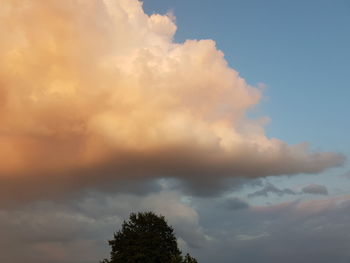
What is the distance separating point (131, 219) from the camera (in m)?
90.4

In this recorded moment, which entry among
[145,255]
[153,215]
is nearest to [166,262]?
[145,255]

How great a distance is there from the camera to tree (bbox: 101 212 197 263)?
8512cm

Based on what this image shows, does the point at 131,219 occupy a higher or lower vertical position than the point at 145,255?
higher

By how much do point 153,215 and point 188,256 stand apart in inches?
474

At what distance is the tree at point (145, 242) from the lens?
85.1 metres

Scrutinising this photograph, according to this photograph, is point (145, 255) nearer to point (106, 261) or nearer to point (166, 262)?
point (166, 262)

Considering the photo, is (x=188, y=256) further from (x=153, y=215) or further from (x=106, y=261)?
(x=106, y=261)

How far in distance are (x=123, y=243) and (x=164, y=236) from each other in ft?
25.3

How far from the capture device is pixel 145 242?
283ft

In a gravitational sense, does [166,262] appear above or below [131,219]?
below

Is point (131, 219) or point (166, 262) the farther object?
point (131, 219)

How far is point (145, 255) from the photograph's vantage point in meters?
84.2

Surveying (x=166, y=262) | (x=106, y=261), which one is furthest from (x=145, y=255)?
(x=106, y=261)

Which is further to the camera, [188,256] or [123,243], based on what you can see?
[123,243]
